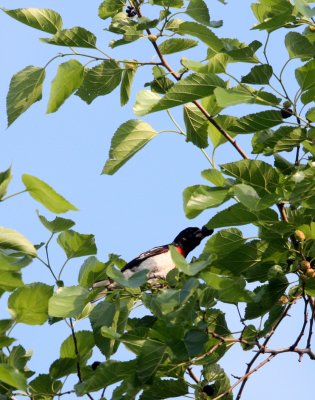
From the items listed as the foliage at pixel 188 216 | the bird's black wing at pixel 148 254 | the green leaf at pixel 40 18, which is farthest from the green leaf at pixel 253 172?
the bird's black wing at pixel 148 254

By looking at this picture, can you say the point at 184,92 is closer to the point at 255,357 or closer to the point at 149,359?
the point at 149,359

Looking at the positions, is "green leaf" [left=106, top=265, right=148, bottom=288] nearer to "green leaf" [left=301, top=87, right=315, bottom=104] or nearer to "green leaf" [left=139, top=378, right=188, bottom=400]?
"green leaf" [left=139, top=378, right=188, bottom=400]

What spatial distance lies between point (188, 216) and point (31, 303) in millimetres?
759

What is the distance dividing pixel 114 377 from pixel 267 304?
2.65 ft

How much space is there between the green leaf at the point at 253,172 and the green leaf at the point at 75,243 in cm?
75

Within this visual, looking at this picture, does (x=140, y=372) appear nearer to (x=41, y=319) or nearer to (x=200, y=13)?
(x=41, y=319)

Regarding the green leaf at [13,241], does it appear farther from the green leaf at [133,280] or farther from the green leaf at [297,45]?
the green leaf at [297,45]

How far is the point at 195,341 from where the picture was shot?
142 inches

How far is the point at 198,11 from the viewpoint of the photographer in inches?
155

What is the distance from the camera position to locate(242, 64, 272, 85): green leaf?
3.77m

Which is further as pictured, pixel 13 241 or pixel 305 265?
pixel 305 265

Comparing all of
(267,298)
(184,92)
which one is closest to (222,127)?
(184,92)

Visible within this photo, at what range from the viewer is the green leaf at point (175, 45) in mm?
4215

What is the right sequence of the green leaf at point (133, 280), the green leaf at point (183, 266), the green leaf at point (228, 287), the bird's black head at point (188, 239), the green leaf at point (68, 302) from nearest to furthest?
the green leaf at point (183, 266) → the green leaf at point (133, 280) → the green leaf at point (228, 287) → the green leaf at point (68, 302) → the bird's black head at point (188, 239)
